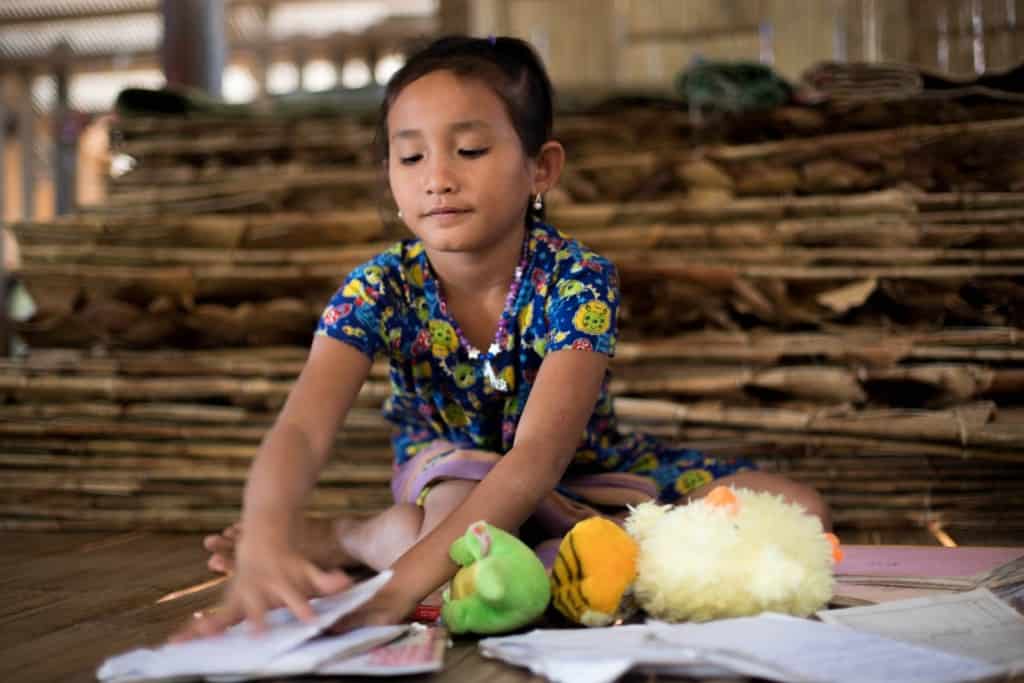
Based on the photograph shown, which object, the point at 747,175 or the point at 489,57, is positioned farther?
the point at 747,175

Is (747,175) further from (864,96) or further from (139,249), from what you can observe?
(139,249)

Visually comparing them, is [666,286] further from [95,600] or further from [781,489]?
[95,600]

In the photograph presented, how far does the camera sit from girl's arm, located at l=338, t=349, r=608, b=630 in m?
1.13

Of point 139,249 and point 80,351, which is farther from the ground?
point 139,249

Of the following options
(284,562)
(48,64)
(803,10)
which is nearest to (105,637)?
(284,562)

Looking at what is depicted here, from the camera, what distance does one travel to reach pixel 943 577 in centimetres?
138

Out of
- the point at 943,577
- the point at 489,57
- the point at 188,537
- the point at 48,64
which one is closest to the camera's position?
the point at 943,577

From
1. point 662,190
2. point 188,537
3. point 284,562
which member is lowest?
point 188,537

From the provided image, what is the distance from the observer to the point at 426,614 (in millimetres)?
1221

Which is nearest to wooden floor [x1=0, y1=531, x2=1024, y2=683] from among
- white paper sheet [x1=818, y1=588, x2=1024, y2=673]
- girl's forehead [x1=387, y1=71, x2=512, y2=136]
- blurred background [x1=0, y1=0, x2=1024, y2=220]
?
white paper sheet [x1=818, y1=588, x2=1024, y2=673]

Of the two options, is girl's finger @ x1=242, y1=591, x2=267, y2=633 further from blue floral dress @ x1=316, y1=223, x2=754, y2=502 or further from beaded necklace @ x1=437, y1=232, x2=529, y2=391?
beaded necklace @ x1=437, y1=232, x2=529, y2=391

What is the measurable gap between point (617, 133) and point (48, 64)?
2791mm

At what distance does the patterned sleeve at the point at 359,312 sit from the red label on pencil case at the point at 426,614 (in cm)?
39

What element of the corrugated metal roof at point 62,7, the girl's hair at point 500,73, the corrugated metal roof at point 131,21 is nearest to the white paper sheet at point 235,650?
the girl's hair at point 500,73
